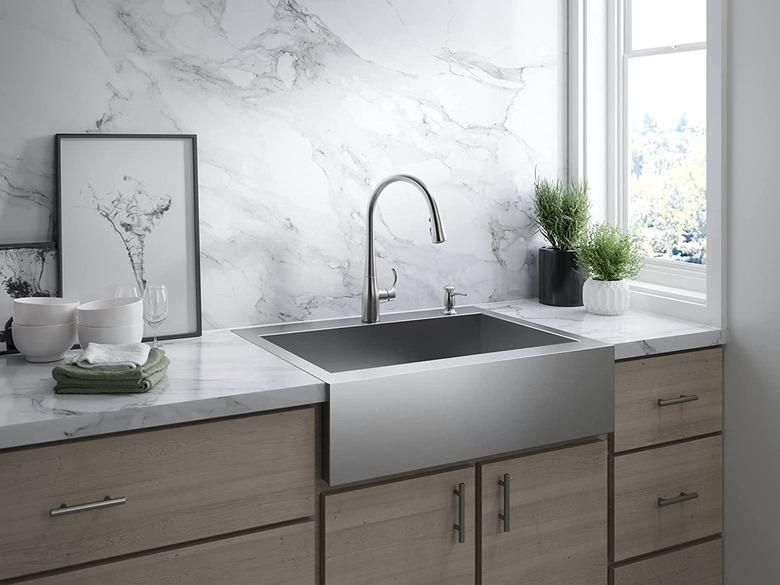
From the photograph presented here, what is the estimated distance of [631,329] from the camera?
236 cm

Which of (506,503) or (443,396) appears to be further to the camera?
(506,503)

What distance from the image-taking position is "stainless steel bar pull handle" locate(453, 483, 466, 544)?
2.02m

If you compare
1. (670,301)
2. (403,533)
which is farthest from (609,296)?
(403,533)

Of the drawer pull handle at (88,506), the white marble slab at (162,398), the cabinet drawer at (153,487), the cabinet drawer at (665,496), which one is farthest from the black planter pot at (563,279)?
the drawer pull handle at (88,506)

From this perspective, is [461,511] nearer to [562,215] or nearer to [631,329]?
[631,329]

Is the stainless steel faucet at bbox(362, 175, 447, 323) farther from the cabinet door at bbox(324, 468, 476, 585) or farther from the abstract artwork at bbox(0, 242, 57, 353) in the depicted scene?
the abstract artwork at bbox(0, 242, 57, 353)

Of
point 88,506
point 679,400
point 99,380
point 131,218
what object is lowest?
point 88,506

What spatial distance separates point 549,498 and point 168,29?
151 cm

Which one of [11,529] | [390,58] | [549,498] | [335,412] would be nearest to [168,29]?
[390,58]

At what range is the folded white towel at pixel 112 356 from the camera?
1.78 meters

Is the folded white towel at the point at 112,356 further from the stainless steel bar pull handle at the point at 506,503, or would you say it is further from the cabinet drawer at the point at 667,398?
the cabinet drawer at the point at 667,398

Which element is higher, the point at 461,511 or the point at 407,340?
the point at 407,340

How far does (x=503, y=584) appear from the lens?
2129mm

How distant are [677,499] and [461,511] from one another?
27.2 inches
